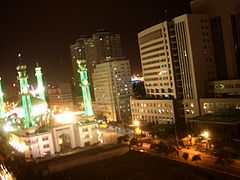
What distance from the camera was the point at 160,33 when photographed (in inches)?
1479

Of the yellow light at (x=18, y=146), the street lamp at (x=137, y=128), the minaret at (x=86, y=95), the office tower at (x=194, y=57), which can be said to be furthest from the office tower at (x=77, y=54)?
the office tower at (x=194, y=57)

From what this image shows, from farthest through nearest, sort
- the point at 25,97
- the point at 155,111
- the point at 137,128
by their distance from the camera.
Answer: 1. the point at 155,111
2. the point at 137,128
3. the point at 25,97

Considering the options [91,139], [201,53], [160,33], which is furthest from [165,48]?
[91,139]

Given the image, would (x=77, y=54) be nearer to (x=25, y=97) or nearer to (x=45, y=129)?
(x=25, y=97)

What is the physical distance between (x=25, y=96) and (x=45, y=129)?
379 centimetres

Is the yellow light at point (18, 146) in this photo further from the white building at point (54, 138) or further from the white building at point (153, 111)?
the white building at point (153, 111)

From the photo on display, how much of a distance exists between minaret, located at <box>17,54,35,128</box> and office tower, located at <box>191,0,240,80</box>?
20972 millimetres

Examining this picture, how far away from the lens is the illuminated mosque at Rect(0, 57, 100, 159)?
28872 millimetres

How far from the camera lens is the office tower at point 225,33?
113ft

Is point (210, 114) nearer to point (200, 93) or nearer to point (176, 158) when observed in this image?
point (200, 93)

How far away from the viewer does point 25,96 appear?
30156mm

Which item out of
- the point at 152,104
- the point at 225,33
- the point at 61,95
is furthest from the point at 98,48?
the point at 225,33

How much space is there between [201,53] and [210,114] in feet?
24.7

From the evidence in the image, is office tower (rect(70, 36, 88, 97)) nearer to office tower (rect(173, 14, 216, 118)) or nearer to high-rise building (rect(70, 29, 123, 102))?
high-rise building (rect(70, 29, 123, 102))
